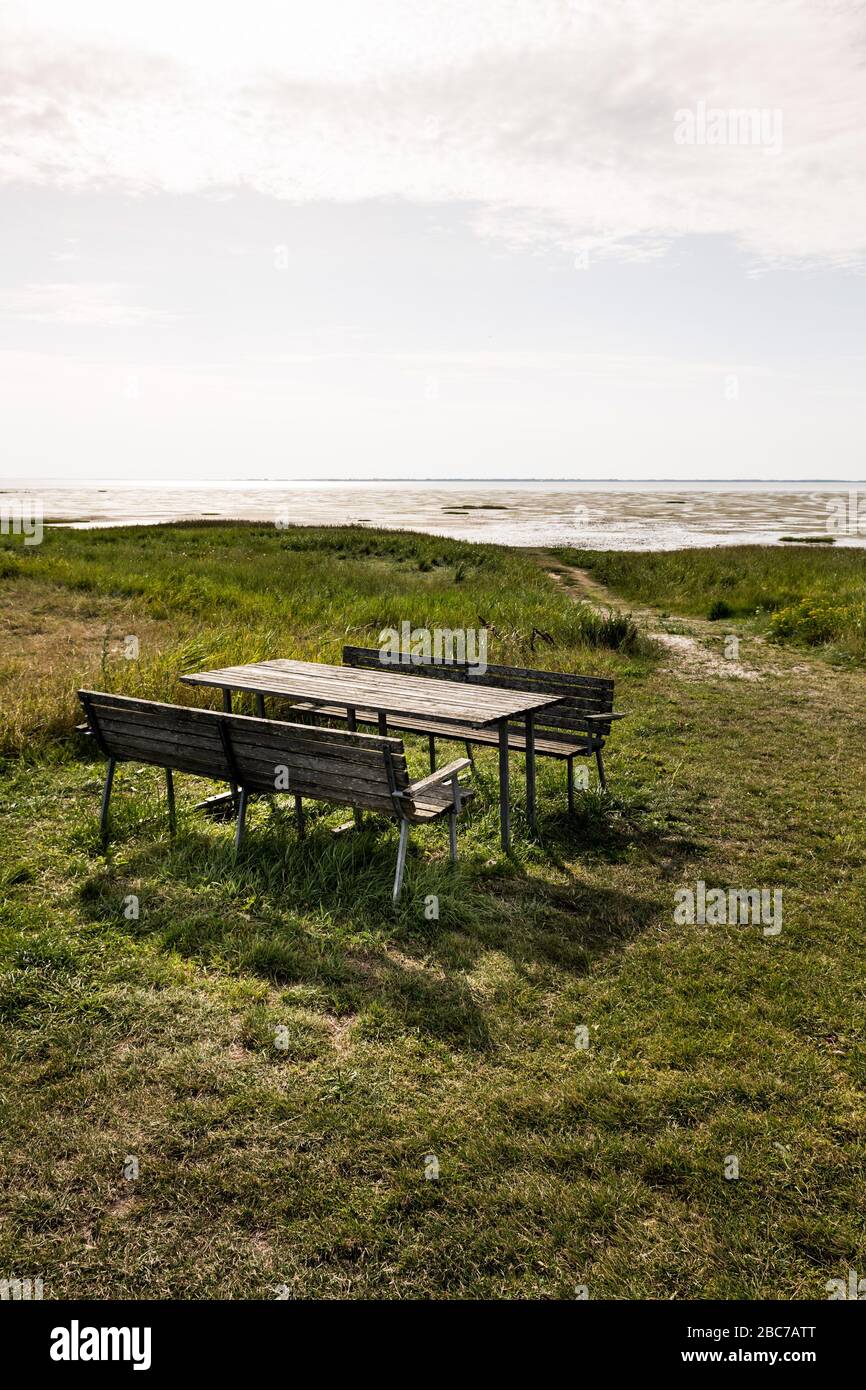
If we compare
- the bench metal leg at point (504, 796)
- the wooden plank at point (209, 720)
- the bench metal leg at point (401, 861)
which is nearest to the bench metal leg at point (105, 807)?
the wooden plank at point (209, 720)

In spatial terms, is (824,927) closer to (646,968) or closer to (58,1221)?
(646,968)

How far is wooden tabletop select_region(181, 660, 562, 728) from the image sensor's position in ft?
18.2

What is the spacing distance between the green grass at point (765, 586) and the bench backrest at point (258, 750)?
10.2 m

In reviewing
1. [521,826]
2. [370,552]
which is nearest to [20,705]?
[521,826]

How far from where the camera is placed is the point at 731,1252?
264cm

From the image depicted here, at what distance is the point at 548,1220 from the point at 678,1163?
53 cm

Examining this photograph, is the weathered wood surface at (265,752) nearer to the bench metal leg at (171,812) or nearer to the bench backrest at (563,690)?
the bench metal leg at (171,812)

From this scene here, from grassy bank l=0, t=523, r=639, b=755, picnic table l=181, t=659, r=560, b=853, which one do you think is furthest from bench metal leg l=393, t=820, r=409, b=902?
grassy bank l=0, t=523, r=639, b=755

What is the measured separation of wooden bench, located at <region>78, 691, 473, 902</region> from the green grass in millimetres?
10182

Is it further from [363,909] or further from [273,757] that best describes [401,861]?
[273,757]

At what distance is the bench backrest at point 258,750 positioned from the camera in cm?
486

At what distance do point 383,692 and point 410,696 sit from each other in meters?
0.24

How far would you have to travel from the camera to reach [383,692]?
6.20 meters
